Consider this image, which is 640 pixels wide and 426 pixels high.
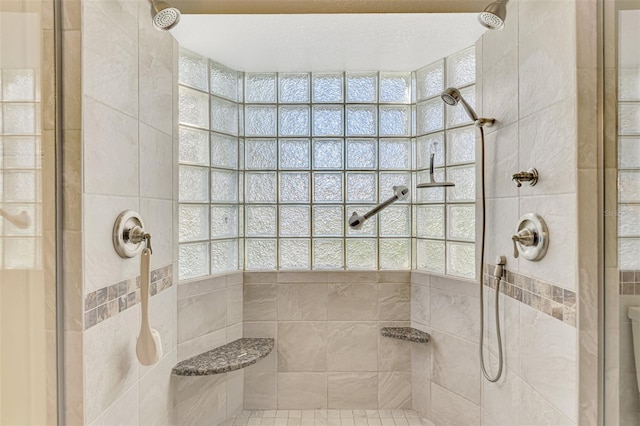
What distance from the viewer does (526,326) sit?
1180 mm

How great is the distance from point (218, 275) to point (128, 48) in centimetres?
112

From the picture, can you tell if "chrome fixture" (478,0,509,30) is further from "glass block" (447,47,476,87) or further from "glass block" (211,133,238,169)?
"glass block" (211,133,238,169)

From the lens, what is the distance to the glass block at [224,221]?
1821 millimetres

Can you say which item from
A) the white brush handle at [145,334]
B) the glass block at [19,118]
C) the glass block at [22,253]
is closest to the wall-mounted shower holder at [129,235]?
the white brush handle at [145,334]

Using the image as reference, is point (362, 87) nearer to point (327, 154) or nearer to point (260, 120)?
point (327, 154)

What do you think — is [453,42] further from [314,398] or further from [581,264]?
[314,398]

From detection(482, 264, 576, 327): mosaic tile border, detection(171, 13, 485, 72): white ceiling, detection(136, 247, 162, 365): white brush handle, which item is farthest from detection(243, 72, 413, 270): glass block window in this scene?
detection(136, 247, 162, 365): white brush handle

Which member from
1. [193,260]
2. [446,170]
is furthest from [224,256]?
[446,170]

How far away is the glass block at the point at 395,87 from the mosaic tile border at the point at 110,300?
156 centimetres

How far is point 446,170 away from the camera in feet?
5.90

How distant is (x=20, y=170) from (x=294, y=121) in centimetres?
135

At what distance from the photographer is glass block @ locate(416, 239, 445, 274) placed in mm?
1819

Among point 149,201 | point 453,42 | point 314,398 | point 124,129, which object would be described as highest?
point 453,42

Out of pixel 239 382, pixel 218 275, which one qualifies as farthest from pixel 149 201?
pixel 239 382
